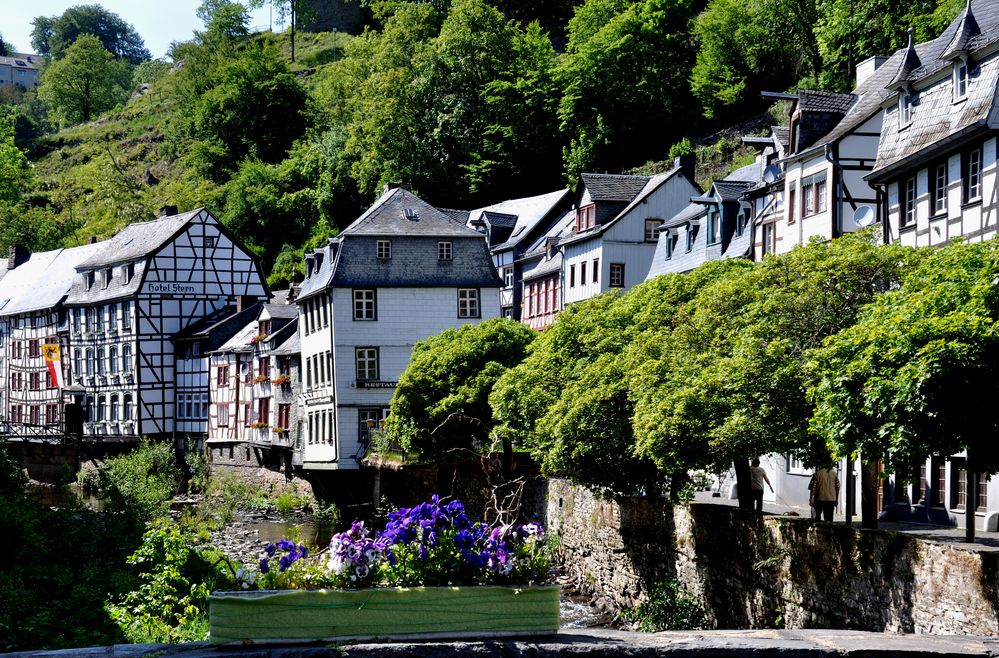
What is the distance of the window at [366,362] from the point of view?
51688mm

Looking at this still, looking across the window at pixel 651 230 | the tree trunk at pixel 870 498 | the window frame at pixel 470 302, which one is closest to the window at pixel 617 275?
the window at pixel 651 230

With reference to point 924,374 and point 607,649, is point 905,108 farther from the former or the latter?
point 607,649

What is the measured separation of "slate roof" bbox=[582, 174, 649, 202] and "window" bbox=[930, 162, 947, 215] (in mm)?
28074

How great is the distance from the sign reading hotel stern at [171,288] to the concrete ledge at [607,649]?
63933 millimetres

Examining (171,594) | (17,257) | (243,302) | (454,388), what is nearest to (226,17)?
(17,257)

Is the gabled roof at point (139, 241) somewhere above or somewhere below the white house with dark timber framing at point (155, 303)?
above

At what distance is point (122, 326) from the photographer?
239 feet

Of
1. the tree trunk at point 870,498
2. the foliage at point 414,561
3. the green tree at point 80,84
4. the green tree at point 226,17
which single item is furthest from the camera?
the green tree at point 80,84

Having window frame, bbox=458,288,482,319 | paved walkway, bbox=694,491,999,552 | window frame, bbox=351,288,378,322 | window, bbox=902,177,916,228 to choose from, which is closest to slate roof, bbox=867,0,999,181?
window, bbox=902,177,916,228

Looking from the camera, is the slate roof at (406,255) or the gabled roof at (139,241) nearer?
the slate roof at (406,255)

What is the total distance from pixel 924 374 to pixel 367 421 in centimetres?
3636

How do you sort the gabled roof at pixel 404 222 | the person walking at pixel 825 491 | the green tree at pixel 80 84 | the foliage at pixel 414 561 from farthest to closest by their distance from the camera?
the green tree at pixel 80 84 < the gabled roof at pixel 404 222 < the person walking at pixel 825 491 < the foliage at pixel 414 561

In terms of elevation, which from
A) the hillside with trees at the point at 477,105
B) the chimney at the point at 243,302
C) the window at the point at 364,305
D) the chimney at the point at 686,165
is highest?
the hillside with trees at the point at 477,105

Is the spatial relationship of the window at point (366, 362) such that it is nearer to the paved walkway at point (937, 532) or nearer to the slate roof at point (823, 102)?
the slate roof at point (823, 102)
